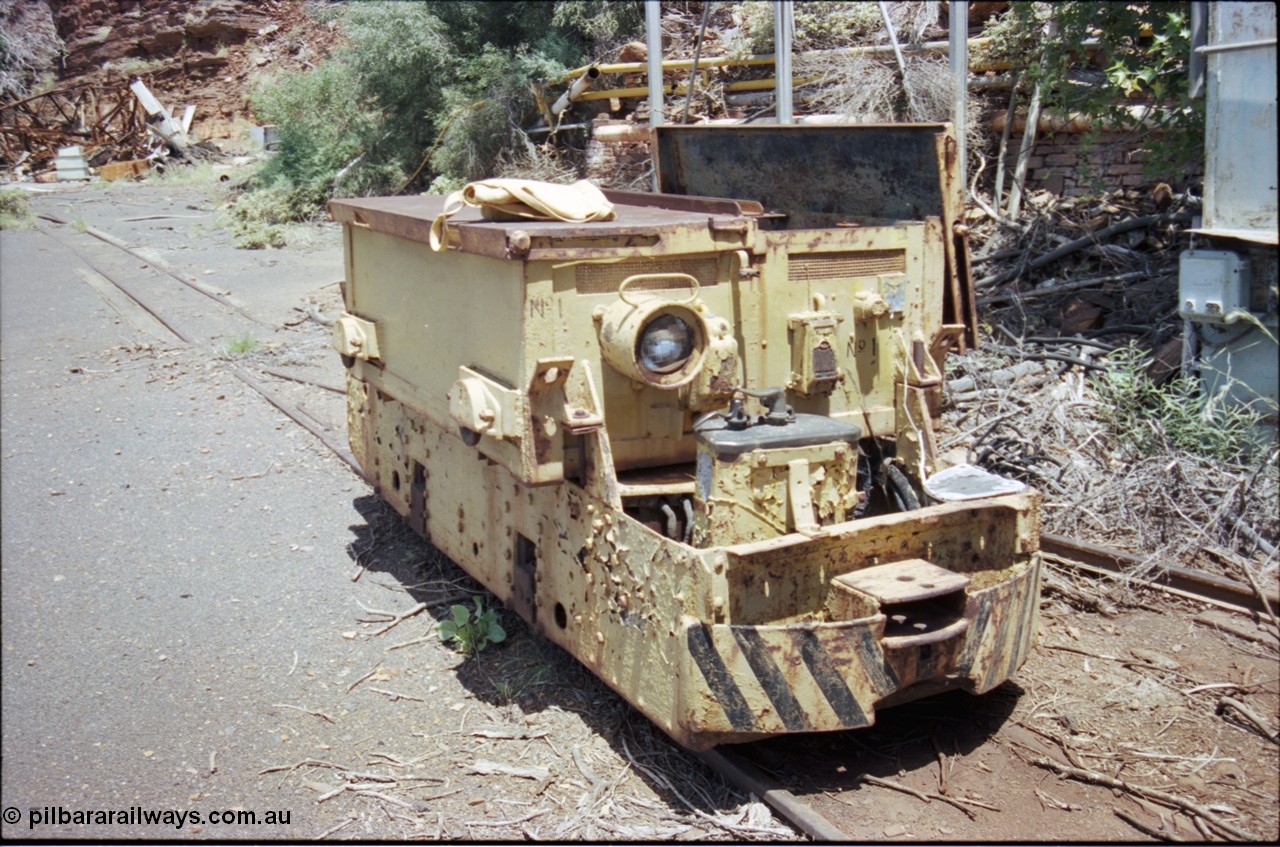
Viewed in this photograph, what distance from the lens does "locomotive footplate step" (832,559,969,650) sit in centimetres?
364

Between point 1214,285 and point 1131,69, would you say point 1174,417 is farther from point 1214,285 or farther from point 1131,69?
point 1131,69

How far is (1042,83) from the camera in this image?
26.7 ft

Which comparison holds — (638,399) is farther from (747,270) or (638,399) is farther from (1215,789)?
(1215,789)

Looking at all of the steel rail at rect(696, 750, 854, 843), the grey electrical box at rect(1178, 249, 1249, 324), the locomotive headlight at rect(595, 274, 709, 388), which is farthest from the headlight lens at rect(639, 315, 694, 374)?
the grey electrical box at rect(1178, 249, 1249, 324)

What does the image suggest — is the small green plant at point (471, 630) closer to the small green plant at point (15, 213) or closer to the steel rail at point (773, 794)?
the steel rail at point (773, 794)

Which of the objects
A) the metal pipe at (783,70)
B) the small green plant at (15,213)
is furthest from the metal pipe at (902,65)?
the small green plant at (15,213)

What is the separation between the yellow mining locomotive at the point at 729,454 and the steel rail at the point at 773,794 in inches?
7.7

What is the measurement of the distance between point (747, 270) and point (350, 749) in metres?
2.24

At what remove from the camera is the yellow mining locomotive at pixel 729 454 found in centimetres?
368

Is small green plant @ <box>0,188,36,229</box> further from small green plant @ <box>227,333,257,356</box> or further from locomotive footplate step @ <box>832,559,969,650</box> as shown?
locomotive footplate step @ <box>832,559,969,650</box>

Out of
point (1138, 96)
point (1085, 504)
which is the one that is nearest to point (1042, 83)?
point (1138, 96)

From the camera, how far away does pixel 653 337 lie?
3980 mm

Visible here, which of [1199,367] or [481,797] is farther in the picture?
[1199,367]

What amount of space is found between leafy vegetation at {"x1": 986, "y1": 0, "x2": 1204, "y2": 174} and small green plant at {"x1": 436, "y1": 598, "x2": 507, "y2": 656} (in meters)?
4.81
